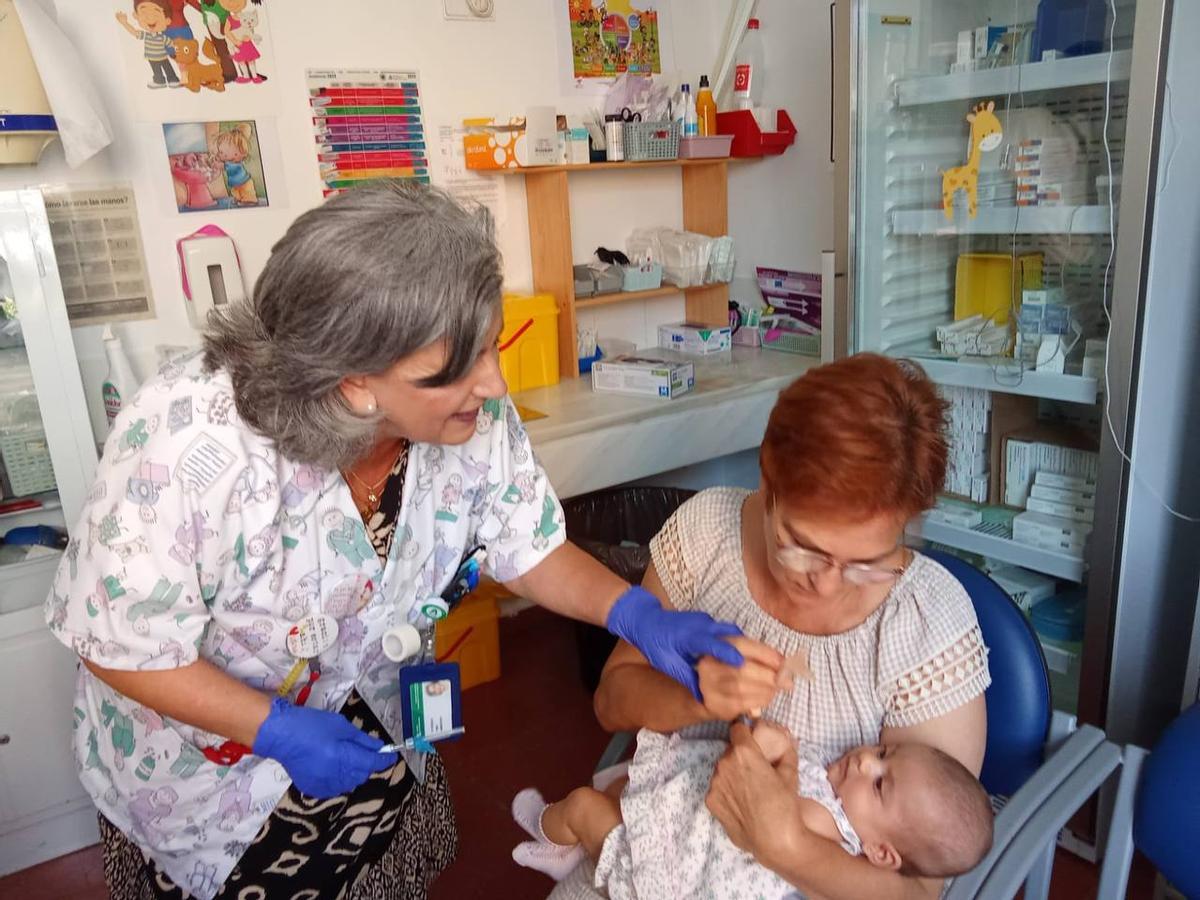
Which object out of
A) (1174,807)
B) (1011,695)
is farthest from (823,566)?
(1174,807)

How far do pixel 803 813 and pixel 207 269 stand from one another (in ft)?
Answer: 6.93

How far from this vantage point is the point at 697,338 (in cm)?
340

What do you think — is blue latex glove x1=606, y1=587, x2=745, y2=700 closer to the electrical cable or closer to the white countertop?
the electrical cable

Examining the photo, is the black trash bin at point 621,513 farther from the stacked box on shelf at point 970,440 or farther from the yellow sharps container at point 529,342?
the stacked box on shelf at point 970,440

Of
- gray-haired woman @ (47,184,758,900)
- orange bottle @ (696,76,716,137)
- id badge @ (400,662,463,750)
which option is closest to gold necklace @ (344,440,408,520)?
gray-haired woman @ (47,184,758,900)

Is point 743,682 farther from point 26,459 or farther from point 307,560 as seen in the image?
point 26,459

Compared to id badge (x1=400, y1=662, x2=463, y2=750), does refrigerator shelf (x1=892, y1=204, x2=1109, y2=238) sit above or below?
above

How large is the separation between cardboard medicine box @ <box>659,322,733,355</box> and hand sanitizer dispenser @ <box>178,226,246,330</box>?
5.18 feet

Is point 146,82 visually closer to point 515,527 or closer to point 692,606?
point 515,527

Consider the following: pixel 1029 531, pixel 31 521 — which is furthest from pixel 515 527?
pixel 31 521

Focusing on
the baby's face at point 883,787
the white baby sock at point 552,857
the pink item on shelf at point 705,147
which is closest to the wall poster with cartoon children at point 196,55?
the pink item on shelf at point 705,147

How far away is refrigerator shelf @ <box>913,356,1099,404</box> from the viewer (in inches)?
78.7

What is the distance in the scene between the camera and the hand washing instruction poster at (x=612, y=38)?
3.12m

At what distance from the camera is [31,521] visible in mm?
2332
